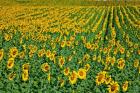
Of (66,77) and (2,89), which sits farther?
(66,77)

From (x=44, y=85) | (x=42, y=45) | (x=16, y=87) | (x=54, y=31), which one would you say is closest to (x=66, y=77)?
(x=44, y=85)

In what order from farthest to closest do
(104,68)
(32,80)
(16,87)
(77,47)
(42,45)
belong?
(77,47)
(42,45)
(104,68)
(32,80)
(16,87)

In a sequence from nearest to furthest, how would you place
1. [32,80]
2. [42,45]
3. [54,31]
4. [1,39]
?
[32,80]
[42,45]
[1,39]
[54,31]

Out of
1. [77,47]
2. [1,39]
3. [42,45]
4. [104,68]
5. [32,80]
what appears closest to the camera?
[32,80]

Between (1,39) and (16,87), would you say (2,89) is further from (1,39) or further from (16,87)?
(1,39)

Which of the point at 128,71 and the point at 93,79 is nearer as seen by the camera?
the point at 93,79

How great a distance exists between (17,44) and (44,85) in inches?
278

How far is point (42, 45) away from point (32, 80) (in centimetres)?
529

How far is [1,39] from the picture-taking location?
15.4m

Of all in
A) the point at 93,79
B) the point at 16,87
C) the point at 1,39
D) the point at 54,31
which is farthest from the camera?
the point at 54,31

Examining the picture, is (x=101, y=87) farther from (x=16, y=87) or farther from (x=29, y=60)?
(x=29, y=60)

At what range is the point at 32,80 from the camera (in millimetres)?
8078

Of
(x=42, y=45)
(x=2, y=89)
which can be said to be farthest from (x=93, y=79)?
(x=42, y=45)

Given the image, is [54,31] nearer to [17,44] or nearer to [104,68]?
[17,44]
